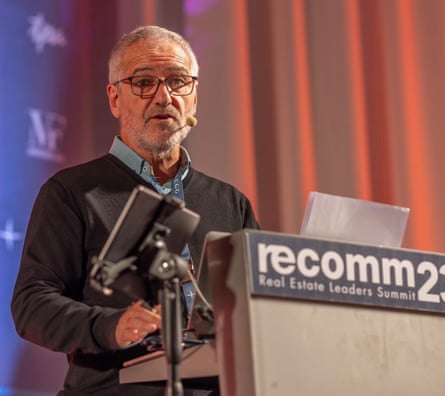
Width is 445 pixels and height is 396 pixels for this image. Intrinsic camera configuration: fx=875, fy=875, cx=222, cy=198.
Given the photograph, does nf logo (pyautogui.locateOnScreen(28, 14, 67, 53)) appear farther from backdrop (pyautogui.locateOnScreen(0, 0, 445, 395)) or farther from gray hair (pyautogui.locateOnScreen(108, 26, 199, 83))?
gray hair (pyautogui.locateOnScreen(108, 26, 199, 83))

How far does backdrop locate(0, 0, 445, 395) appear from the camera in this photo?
110 inches

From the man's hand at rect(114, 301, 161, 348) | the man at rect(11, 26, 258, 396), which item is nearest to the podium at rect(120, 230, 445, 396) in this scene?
the man's hand at rect(114, 301, 161, 348)

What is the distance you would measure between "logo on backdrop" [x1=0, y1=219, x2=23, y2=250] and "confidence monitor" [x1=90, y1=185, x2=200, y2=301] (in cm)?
140

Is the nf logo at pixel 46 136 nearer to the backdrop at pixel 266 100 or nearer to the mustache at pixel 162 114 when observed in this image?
the backdrop at pixel 266 100

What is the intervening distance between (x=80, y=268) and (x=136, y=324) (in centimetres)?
47

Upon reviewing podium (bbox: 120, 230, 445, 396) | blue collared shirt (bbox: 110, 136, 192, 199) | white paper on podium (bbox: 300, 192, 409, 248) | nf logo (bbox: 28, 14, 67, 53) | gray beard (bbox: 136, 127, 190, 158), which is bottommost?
podium (bbox: 120, 230, 445, 396)

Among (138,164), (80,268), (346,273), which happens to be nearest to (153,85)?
(138,164)

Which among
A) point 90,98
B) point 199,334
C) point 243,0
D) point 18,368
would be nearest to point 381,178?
point 243,0

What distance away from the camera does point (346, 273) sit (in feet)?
4.52

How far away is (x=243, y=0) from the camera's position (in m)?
3.25

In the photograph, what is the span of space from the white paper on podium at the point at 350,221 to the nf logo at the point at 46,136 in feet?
4.86

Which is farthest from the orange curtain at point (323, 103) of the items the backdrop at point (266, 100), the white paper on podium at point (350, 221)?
the white paper on podium at point (350, 221)

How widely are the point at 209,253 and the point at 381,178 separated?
175cm

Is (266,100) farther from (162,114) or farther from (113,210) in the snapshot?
(113,210)
